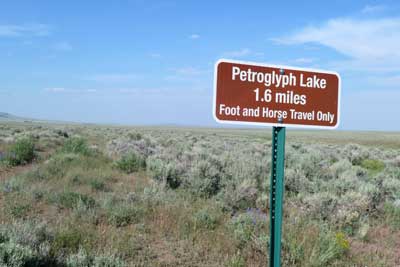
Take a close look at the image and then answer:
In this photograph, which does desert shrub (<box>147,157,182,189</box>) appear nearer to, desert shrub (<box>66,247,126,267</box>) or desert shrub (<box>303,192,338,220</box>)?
desert shrub (<box>303,192,338,220</box>)

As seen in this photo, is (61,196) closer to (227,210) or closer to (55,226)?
(55,226)

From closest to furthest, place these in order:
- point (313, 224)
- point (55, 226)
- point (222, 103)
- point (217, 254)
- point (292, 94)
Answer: point (222, 103) < point (292, 94) < point (217, 254) < point (55, 226) < point (313, 224)

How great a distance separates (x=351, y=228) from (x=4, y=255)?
580 cm

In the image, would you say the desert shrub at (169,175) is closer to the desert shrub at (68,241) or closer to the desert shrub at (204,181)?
the desert shrub at (204,181)

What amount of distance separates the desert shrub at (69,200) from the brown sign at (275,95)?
16.7ft

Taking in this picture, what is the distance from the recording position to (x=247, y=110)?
10.4 ft

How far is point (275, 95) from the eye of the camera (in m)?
3.28

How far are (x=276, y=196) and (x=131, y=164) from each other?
10.4m

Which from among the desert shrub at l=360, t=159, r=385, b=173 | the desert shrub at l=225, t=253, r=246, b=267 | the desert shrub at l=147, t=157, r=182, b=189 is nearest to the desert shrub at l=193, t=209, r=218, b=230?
the desert shrub at l=225, t=253, r=246, b=267

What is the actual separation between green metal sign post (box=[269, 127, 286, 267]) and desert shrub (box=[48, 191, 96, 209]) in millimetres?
4963

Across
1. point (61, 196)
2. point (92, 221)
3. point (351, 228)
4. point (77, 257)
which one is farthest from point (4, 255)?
point (351, 228)

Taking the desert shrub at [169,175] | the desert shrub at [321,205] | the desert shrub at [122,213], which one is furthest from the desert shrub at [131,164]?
the desert shrub at [321,205]

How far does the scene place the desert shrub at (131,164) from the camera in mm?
13000

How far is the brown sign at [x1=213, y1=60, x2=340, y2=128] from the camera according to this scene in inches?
123
